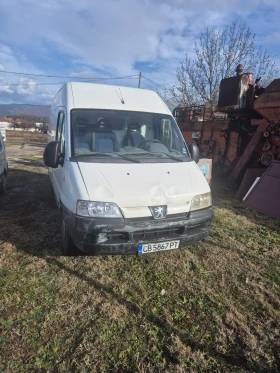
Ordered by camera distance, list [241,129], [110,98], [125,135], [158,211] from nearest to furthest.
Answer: [158,211] → [125,135] → [110,98] → [241,129]

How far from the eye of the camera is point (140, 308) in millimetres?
2607

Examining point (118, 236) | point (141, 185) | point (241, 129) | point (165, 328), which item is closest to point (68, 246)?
point (118, 236)

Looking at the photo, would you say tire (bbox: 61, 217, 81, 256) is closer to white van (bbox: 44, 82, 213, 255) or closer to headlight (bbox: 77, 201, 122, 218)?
white van (bbox: 44, 82, 213, 255)

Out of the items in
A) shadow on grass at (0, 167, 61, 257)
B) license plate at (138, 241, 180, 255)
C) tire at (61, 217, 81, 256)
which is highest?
license plate at (138, 241, 180, 255)

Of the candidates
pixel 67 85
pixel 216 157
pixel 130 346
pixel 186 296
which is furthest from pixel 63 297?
pixel 216 157

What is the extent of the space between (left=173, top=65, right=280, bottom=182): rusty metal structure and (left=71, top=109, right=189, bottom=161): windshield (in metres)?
4.14

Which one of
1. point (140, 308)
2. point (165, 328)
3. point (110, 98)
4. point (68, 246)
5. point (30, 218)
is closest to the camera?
point (165, 328)

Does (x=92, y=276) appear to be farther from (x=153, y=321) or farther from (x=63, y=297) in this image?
(x=153, y=321)

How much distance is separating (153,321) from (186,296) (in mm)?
558

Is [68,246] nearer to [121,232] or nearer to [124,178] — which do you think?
[121,232]

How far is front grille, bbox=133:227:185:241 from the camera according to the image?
2789mm

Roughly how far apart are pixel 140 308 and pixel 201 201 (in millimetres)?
1459

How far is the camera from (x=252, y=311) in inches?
104

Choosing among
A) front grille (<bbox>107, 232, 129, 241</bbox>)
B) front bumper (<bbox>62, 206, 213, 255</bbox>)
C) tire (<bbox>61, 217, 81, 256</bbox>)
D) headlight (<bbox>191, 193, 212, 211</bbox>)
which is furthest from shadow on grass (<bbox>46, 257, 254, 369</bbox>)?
headlight (<bbox>191, 193, 212, 211</bbox>)
